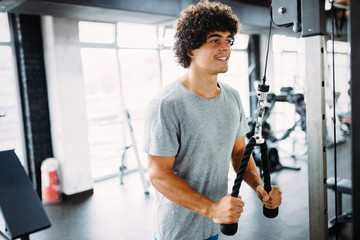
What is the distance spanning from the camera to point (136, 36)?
6.06 metres

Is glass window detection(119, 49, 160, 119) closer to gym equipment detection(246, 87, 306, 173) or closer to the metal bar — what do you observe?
gym equipment detection(246, 87, 306, 173)

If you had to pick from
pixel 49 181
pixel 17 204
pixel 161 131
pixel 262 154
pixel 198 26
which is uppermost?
pixel 198 26

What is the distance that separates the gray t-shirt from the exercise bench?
563 millimetres

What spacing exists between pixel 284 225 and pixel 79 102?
316 centimetres

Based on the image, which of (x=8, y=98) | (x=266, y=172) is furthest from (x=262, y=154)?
(x=8, y=98)

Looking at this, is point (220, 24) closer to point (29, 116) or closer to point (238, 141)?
point (238, 141)

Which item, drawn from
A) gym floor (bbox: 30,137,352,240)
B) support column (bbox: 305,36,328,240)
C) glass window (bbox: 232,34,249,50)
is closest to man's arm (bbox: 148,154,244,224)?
support column (bbox: 305,36,328,240)

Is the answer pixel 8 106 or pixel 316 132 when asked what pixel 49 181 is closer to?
pixel 8 106

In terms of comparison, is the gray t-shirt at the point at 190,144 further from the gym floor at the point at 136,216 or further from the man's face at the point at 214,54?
the gym floor at the point at 136,216

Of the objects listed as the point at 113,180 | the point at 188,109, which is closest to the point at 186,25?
the point at 188,109

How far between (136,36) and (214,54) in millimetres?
4977

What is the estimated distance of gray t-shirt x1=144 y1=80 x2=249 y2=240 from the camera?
1282 millimetres

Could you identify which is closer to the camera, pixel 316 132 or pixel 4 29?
pixel 316 132

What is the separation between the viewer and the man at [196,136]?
126cm
